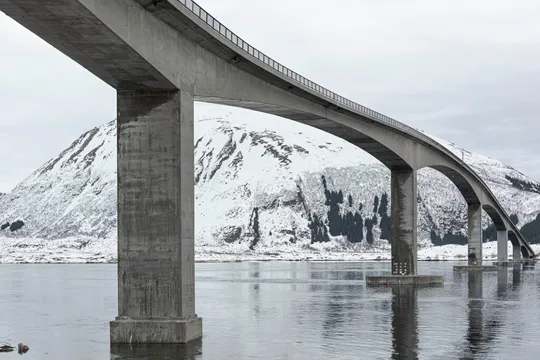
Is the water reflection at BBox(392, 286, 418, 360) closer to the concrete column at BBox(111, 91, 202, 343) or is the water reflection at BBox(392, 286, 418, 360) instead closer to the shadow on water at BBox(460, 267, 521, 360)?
the shadow on water at BBox(460, 267, 521, 360)

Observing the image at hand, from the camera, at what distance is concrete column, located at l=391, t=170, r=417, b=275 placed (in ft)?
267

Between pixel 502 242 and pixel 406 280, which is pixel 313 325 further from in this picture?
pixel 502 242

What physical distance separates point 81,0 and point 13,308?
117ft

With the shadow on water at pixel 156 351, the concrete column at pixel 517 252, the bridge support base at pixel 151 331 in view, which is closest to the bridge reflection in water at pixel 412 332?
the shadow on water at pixel 156 351

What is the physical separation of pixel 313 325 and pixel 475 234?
92469mm

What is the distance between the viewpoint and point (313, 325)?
4147cm

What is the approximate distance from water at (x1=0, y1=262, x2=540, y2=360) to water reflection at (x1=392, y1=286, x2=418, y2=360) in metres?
0.05

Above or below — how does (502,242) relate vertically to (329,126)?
below

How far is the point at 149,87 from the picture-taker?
33.5 metres

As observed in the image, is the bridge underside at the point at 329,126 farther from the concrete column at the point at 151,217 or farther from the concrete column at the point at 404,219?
the concrete column at the point at 151,217

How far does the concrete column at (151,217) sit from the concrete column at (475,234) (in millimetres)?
100108

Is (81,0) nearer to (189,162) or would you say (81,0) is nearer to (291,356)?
(189,162)

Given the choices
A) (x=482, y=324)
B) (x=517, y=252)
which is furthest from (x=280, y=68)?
(x=517, y=252)

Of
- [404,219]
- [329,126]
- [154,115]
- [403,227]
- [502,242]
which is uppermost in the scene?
[329,126]
